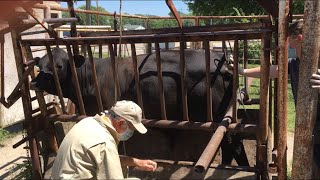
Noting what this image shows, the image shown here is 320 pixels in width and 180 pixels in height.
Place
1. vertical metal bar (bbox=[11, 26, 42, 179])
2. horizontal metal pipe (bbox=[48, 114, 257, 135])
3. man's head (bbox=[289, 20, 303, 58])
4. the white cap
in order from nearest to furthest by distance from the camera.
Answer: the white cap, man's head (bbox=[289, 20, 303, 58]), horizontal metal pipe (bbox=[48, 114, 257, 135]), vertical metal bar (bbox=[11, 26, 42, 179])

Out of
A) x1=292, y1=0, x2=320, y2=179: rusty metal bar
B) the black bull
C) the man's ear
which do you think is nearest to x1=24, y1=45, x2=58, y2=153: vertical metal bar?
the black bull

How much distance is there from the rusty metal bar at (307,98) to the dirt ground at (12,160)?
2580mm

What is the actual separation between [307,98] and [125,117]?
4.24 feet

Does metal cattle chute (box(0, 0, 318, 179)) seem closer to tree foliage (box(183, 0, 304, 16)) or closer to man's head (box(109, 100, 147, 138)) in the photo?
man's head (box(109, 100, 147, 138))

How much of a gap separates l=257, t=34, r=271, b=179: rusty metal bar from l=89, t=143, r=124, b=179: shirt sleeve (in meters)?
1.32

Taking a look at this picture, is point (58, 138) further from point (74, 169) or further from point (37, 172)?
point (74, 169)

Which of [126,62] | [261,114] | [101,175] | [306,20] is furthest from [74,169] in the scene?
[126,62]

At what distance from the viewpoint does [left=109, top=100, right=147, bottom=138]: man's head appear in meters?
2.93

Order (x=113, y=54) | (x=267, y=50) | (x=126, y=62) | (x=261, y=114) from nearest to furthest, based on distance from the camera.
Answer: (x=267, y=50)
(x=261, y=114)
(x=113, y=54)
(x=126, y=62)

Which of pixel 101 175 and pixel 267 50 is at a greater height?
pixel 267 50

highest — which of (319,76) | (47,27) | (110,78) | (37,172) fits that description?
(47,27)

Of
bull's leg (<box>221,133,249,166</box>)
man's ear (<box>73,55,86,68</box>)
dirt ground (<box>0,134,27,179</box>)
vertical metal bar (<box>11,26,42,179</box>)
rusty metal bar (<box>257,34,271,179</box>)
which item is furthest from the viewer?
dirt ground (<box>0,134,27,179</box>)

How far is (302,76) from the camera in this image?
9.31 ft

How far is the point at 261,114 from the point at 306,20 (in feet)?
3.10
